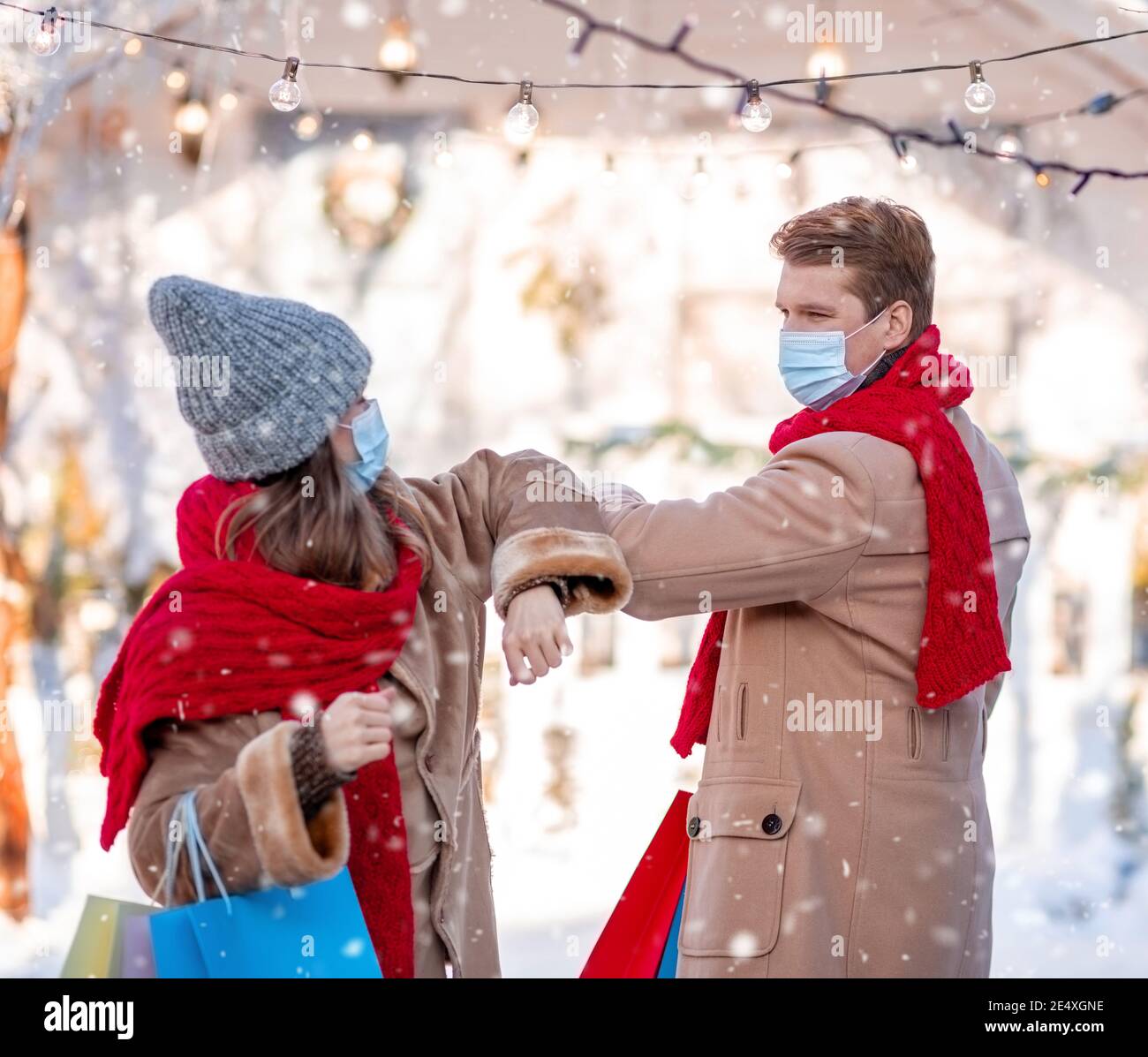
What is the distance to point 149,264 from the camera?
4.35 metres

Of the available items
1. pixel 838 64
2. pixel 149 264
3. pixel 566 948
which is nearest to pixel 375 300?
pixel 149 264

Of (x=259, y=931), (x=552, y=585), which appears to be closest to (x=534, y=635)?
(x=552, y=585)

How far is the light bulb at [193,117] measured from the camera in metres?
4.24

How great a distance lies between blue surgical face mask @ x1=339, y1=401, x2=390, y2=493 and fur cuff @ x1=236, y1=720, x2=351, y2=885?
1.16ft

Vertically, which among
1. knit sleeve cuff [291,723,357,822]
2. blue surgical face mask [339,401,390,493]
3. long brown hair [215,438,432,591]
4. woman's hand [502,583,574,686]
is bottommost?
knit sleeve cuff [291,723,357,822]

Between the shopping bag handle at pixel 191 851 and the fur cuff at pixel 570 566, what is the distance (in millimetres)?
434

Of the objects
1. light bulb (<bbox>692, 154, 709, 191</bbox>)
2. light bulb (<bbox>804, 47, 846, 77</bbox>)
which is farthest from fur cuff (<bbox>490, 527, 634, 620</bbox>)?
light bulb (<bbox>804, 47, 846, 77</bbox>)

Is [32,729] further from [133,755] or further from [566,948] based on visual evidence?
[133,755]

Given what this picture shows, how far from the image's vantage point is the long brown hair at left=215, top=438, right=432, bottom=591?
1.54m

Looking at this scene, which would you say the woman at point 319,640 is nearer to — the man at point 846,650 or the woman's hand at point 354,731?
the woman's hand at point 354,731

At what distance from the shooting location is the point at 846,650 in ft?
6.02

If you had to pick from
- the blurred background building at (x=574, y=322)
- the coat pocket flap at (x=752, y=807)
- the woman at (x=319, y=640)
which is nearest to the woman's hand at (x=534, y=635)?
the woman at (x=319, y=640)

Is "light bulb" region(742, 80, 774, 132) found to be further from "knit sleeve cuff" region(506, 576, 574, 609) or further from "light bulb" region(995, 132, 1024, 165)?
"light bulb" region(995, 132, 1024, 165)
